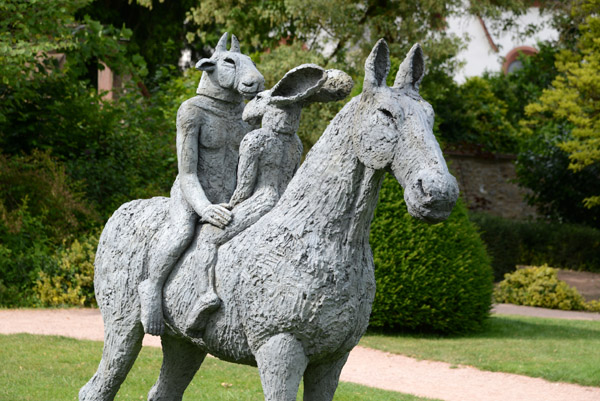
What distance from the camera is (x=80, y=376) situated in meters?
7.05

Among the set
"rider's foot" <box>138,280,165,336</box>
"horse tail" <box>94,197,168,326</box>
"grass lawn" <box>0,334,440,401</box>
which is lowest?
"grass lawn" <box>0,334,440,401</box>

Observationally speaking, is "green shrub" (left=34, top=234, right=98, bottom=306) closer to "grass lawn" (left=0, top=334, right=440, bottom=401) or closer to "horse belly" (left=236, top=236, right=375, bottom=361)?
"grass lawn" (left=0, top=334, right=440, bottom=401)

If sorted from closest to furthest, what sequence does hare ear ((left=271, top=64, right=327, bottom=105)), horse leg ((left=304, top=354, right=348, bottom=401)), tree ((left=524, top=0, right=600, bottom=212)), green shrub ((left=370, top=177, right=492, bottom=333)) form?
hare ear ((left=271, top=64, right=327, bottom=105))
horse leg ((left=304, top=354, right=348, bottom=401))
green shrub ((left=370, top=177, right=492, bottom=333))
tree ((left=524, top=0, right=600, bottom=212))

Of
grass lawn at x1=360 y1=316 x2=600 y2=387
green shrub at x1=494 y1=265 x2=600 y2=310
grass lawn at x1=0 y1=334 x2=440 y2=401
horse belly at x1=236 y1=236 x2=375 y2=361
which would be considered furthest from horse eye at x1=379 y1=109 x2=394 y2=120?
green shrub at x1=494 y1=265 x2=600 y2=310

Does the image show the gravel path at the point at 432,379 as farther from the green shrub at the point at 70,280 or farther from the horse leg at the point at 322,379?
the horse leg at the point at 322,379

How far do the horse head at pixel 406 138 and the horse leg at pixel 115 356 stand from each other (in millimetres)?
1583

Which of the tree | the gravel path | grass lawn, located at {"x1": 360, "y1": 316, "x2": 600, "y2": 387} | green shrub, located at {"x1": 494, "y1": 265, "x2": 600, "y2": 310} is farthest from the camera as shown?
the tree

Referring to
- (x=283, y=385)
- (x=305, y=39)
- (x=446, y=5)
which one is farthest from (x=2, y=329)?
(x=446, y=5)

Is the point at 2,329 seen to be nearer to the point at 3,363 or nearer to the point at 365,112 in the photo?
the point at 3,363

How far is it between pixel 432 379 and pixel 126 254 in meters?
4.78

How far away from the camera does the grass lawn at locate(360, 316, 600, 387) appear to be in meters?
8.02

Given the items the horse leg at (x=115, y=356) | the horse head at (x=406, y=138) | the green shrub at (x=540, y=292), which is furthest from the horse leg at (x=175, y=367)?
the green shrub at (x=540, y=292)

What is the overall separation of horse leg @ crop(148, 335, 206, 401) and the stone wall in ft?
61.1

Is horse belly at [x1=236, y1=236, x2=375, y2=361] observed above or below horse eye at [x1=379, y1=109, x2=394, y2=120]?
below
